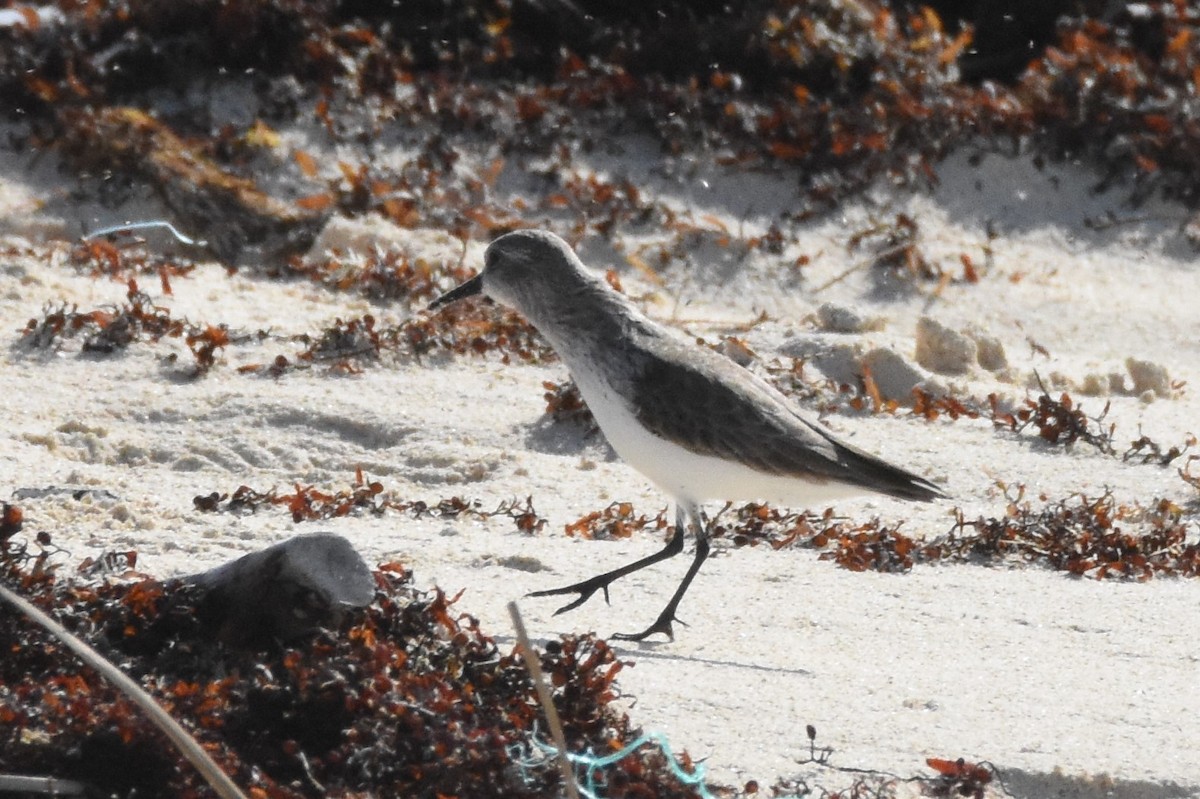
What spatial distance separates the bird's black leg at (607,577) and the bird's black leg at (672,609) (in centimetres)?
13

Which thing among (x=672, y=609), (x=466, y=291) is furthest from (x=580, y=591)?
(x=466, y=291)

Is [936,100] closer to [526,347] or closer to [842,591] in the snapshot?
[526,347]

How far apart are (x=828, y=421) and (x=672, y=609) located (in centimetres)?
238

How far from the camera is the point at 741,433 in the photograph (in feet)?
16.0

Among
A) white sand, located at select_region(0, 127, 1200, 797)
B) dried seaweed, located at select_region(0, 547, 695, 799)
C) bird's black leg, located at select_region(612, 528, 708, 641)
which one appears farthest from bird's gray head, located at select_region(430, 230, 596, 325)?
dried seaweed, located at select_region(0, 547, 695, 799)

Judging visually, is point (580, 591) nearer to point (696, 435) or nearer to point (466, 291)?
point (696, 435)

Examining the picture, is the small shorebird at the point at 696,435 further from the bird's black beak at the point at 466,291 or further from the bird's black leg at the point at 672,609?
the bird's black beak at the point at 466,291

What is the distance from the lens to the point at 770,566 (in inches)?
206

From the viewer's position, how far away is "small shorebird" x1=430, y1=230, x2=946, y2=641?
483 cm

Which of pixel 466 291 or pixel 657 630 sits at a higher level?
pixel 466 291

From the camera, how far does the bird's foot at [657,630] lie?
4.41 meters

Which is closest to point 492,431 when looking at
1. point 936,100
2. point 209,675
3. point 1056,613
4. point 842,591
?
point 842,591

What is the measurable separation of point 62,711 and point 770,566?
2.47 m

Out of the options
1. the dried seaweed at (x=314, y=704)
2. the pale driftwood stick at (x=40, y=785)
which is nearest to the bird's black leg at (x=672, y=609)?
the dried seaweed at (x=314, y=704)
